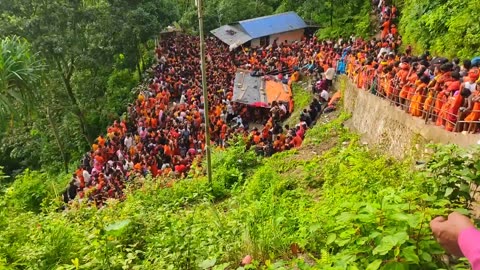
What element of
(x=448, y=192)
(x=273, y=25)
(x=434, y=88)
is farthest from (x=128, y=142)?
(x=273, y=25)

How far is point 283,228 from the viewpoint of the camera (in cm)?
476

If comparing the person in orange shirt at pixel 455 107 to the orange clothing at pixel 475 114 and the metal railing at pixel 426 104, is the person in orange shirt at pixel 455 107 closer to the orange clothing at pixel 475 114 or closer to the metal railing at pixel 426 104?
the metal railing at pixel 426 104

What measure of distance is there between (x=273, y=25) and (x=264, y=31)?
882mm

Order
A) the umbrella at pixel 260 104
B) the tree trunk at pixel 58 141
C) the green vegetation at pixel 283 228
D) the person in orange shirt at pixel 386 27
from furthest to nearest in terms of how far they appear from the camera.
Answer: the tree trunk at pixel 58 141 < the person in orange shirt at pixel 386 27 < the umbrella at pixel 260 104 < the green vegetation at pixel 283 228

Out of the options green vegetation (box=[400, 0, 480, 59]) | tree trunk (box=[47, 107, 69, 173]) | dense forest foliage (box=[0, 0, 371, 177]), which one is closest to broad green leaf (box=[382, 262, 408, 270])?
green vegetation (box=[400, 0, 480, 59])

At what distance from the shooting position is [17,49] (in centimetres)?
1164

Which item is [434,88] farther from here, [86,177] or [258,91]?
[258,91]

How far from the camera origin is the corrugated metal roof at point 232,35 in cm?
2772

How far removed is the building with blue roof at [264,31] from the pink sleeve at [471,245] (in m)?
26.4

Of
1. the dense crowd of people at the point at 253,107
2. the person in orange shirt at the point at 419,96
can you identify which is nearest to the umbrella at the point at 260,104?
the dense crowd of people at the point at 253,107

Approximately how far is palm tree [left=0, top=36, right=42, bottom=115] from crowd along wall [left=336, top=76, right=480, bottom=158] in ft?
29.8

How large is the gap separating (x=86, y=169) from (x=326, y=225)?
1306cm

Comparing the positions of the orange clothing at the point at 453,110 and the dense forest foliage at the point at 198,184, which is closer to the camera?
the dense forest foliage at the point at 198,184

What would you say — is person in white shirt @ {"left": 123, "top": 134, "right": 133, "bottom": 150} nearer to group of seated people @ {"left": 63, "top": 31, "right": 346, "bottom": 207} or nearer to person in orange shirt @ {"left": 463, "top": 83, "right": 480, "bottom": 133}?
group of seated people @ {"left": 63, "top": 31, "right": 346, "bottom": 207}
